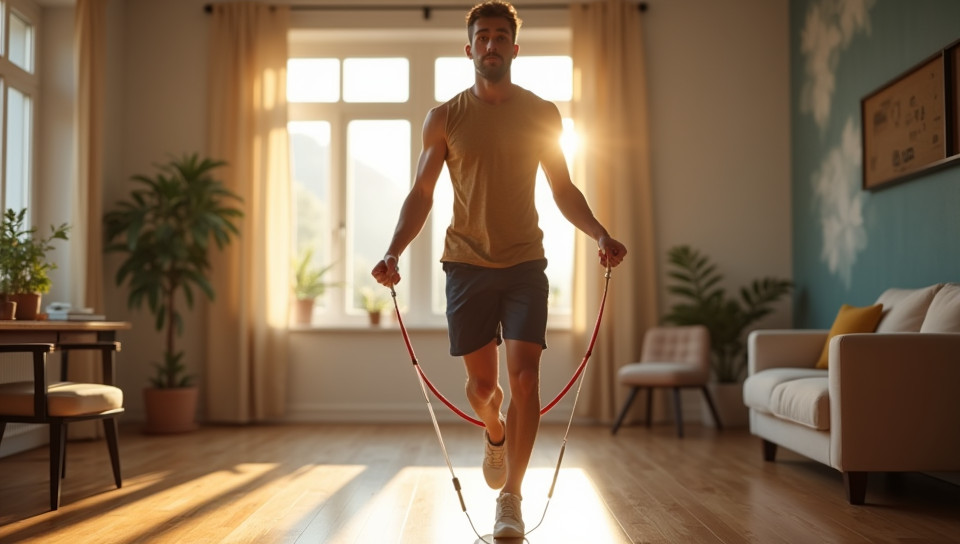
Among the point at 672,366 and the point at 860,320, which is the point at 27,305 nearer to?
the point at 672,366

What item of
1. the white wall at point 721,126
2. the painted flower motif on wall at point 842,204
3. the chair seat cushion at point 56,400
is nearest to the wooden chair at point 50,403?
the chair seat cushion at point 56,400

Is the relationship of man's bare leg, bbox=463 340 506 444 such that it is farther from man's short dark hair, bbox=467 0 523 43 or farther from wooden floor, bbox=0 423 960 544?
man's short dark hair, bbox=467 0 523 43

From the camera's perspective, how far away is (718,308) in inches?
242

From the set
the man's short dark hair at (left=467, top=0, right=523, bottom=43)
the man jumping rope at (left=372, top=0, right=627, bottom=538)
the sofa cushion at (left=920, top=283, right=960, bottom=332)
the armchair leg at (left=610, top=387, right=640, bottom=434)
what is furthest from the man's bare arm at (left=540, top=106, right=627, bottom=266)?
the armchair leg at (left=610, top=387, right=640, bottom=434)

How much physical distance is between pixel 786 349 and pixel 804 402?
1.04 metres

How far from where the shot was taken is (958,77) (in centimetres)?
408

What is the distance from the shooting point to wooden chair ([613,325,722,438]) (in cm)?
565

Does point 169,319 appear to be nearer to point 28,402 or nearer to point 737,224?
point 28,402

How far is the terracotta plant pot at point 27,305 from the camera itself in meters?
4.00

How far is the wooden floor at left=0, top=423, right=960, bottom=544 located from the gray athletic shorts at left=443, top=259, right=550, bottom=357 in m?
0.61

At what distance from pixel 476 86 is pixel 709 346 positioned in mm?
3416

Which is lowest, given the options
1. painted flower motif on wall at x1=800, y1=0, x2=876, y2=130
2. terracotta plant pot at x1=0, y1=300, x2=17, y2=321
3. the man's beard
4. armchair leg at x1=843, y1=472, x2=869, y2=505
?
armchair leg at x1=843, y1=472, x2=869, y2=505

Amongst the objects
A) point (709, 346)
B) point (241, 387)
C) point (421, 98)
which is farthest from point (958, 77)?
point (241, 387)

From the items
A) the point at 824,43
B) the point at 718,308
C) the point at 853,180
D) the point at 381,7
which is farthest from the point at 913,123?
the point at 381,7
